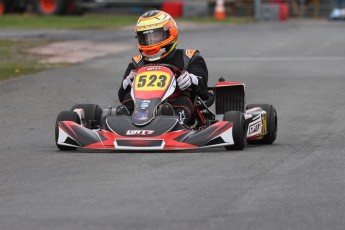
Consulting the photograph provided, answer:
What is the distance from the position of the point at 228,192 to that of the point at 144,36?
375 centimetres

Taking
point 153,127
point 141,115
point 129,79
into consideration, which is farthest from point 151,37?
point 153,127

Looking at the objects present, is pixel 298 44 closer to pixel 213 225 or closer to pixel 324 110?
pixel 324 110

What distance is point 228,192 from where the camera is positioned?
24.9ft

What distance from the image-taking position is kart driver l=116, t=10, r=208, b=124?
10758mm

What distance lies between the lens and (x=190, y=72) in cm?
1111

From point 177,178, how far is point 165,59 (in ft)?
10.0

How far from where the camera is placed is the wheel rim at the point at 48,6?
3681cm

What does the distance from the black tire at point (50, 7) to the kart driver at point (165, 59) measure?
84.6 ft

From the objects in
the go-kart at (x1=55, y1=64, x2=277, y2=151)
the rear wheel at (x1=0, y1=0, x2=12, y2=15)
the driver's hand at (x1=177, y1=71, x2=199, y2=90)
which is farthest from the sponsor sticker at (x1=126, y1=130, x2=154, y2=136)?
the rear wheel at (x1=0, y1=0, x2=12, y2=15)

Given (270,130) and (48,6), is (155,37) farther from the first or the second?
(48,6)

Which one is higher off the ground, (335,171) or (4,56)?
(335,171)

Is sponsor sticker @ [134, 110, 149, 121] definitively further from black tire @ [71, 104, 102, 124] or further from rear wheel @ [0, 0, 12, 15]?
rear wheel @ [0, 0, 12, 15]

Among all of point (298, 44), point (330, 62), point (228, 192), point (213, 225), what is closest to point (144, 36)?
point (228, 192)

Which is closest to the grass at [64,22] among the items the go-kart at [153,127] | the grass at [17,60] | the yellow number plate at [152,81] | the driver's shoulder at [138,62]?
the grass at [17,60]
